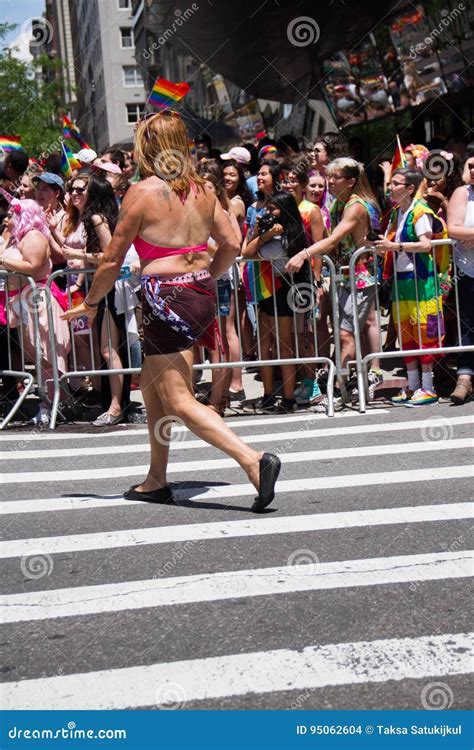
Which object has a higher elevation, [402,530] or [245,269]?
[245,269]

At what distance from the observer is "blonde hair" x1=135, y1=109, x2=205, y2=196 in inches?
255

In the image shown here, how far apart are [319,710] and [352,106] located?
23.0 m

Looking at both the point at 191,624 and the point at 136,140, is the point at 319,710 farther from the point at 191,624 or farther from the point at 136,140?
the point at 136,140

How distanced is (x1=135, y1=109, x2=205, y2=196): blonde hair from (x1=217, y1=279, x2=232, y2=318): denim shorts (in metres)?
3.98

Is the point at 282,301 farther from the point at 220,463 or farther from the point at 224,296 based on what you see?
the point at 220,463

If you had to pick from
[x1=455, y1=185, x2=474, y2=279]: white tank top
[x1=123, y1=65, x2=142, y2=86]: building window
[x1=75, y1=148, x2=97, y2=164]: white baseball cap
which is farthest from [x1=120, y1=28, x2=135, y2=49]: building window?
[x1=455, y1=185, x2=474, y2=279]: white tank top

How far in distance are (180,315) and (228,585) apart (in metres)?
1.93

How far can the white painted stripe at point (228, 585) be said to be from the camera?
4.98m

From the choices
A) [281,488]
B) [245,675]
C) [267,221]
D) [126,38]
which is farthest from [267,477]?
[126,38]

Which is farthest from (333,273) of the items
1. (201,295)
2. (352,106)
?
(352,106)

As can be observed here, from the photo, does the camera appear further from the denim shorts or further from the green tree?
the green tree

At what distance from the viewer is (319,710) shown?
3805 millimetres

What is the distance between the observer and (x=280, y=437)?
9.12 meters

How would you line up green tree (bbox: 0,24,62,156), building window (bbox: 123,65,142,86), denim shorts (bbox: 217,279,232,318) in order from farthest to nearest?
building window (bbox: 123,65,142,86) → green tree (bbox: 0,24,62,156) → denim shorts (bbox: 217,279,232,318)
